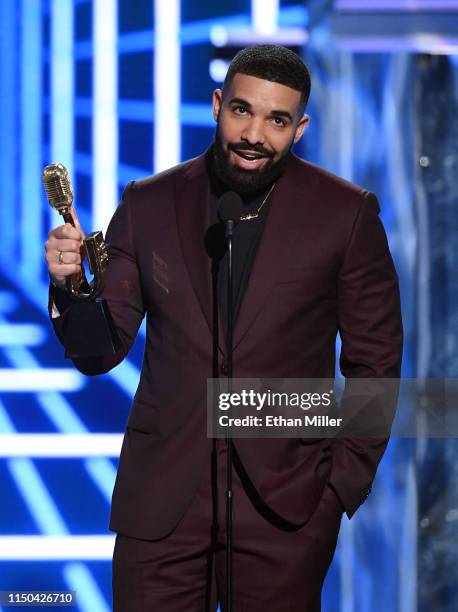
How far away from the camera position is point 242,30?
11.4 feet

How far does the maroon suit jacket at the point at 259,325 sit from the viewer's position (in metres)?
2.43

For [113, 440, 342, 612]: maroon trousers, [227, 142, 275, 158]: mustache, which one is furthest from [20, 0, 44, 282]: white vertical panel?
[113, 440, 342, 612]: maroon trousers

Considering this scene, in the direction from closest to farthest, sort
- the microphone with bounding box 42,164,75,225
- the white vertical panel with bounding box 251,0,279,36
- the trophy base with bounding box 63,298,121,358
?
the microphone with bounding box 42,164,75,225
the trophy base with bounding box 63,298,121,358
the white vertical panel with bounding box 251,0,279,36

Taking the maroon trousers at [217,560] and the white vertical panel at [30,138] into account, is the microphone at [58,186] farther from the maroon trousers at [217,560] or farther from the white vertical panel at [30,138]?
the white vertical panel at [30,138]

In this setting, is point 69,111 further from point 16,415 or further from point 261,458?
point 261,458

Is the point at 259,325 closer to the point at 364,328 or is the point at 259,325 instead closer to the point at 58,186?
the point at 364,328

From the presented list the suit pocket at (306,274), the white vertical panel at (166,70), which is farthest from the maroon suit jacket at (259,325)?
the white vertical panel at (166,70)

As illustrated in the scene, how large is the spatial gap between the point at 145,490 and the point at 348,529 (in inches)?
54.5

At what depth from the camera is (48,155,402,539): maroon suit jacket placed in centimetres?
243

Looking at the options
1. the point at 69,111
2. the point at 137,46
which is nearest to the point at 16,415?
the point at 69,111

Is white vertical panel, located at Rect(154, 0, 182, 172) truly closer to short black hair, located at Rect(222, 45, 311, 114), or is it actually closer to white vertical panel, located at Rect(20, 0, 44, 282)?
white vertical panel, located at Rect(20, 0, 44, 282)

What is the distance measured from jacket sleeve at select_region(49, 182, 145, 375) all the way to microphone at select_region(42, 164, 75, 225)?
1.06 ft

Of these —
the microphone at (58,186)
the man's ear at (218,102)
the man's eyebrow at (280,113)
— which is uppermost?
the man's ear at (218,102)

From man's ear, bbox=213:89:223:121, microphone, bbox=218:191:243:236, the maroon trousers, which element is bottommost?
the maroon trousers
